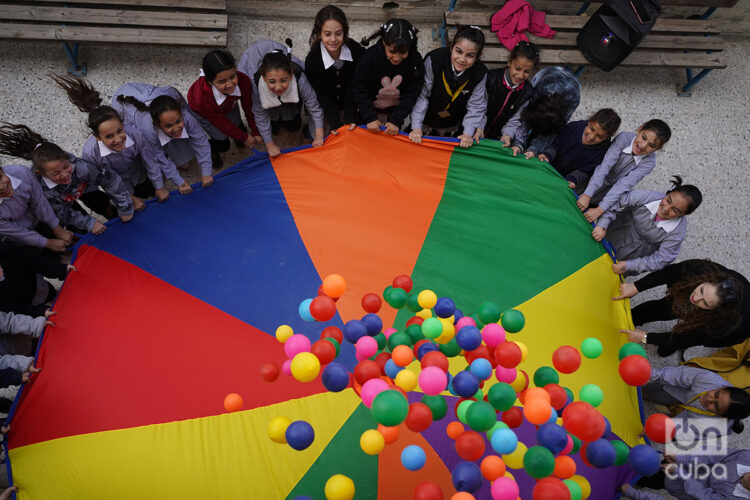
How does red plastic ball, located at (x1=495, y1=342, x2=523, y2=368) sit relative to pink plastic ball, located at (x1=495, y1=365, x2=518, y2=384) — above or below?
above

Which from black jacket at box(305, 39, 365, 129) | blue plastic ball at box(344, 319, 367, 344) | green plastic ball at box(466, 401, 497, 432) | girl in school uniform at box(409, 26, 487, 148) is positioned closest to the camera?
green plastic ball at box(466, 401, 497, 432)

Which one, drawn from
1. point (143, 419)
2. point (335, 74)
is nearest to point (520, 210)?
point (335, 74)

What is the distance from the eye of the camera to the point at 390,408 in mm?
1453

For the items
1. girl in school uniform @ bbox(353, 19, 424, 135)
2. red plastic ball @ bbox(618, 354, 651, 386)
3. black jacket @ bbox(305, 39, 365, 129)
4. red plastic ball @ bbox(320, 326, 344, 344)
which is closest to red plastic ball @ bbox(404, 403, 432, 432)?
red plastic ball @ bbox(320, 326, 344, 344)

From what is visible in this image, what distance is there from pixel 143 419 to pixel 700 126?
4646 mm

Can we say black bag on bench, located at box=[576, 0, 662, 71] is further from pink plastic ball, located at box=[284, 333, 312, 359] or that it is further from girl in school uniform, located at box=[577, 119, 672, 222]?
pink plastic ball, located at box=[284, 333, 312, 359]

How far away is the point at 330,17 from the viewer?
102 inches

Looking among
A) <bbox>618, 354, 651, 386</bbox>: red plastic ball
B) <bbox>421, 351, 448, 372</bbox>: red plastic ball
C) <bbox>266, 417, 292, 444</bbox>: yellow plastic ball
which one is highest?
<bbox>618, 354, 651, 386</bbox>: red plastic ball

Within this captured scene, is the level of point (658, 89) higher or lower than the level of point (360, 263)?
higher

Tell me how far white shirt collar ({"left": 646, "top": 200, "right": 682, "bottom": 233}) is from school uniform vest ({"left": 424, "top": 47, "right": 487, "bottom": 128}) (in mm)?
1213

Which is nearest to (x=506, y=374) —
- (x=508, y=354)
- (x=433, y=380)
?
(x=508, y=354)

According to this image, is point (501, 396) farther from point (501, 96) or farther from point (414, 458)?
point (501, 96)

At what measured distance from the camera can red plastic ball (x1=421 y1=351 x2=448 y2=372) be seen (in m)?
1.70

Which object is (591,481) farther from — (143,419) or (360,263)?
(143,419)
